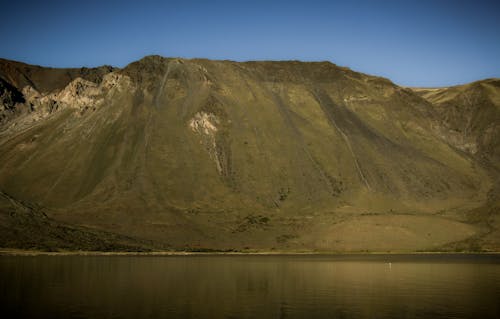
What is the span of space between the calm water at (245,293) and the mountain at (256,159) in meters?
50.3

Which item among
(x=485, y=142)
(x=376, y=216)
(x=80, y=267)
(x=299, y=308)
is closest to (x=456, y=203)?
(x=376, y=216)

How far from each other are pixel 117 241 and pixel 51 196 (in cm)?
2539

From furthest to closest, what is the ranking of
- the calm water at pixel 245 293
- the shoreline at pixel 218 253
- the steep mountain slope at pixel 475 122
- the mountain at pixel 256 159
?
the steep mountain slope at pixel 475 122 < the mountain at pixel 256 159 < the shoreline at pixel 218 253 < the calm water at pixel 245 293

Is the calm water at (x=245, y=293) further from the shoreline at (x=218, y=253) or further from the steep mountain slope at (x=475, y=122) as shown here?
the steep mountain slope at (x=475, y=122)

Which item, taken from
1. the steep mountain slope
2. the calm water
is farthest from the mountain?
the calm water

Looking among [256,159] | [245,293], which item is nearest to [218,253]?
[256,159]

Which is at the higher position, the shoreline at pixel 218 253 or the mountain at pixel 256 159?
the mountain at pixel 256 159

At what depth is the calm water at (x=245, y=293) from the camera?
3491 centimetres

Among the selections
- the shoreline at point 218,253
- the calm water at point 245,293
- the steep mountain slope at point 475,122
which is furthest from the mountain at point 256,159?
the calm water at point 245,293

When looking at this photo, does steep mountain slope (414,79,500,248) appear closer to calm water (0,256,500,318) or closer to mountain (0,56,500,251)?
mountain (0,56,500,251)

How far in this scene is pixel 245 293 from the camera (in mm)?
44531

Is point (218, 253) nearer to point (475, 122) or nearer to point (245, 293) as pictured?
point (245, 293)

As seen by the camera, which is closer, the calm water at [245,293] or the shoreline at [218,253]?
the calm water at [245,293]

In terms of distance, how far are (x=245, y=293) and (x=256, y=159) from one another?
97318 millimetres
